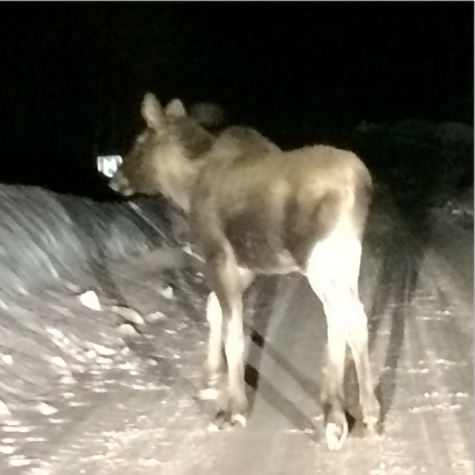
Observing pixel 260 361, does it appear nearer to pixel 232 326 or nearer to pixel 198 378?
pixel 198 378

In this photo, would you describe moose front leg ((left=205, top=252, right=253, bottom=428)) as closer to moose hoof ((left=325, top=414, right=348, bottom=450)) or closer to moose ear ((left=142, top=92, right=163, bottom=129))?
moose hoof ((left=325, top=414, right=348, bottom=450))

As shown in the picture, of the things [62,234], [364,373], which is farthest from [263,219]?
[62,234]

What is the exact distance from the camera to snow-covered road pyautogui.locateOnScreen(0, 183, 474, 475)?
1748 millimetres

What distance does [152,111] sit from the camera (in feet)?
6.81

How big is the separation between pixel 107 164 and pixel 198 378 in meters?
1.75

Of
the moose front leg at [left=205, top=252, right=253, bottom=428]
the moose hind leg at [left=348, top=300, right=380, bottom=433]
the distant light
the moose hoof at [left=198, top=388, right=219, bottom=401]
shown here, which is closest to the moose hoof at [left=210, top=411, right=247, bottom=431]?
the moose front leg at [left=205, top=252, right=253, bottom=428]

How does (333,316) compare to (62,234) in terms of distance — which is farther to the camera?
(62,234)

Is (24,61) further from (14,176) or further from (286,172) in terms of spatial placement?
(286,172)

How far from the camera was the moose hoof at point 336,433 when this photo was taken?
1760 mm

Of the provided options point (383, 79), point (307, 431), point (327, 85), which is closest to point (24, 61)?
point (327, 85)

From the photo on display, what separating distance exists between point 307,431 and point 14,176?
221cm

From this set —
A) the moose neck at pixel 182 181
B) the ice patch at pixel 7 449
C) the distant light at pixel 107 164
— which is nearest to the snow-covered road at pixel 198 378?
the ice patch at pixel 7 449

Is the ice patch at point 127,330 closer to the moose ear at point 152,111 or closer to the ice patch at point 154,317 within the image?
the ice patch at point 154,317

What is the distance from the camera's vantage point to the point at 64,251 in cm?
279
